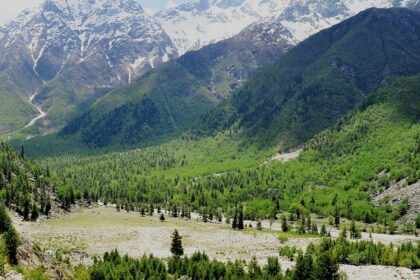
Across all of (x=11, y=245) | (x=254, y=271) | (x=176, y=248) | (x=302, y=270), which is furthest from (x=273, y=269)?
(x=11, y=245)

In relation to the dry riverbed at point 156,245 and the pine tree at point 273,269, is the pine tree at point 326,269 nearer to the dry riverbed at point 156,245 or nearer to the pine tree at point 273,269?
the pine tree at point 273,269

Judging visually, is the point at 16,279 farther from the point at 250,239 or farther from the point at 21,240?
the point at 250,239

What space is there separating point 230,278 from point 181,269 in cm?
1609

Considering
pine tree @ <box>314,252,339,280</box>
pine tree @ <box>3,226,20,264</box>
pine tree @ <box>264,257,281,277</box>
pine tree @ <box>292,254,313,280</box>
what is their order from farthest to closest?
pine tree @ <box>264,257,281,277</box> → pine tree @ <box>314,252,339,280</box> → pine tree @ <box>292,254,313,280</box> → pine tree @ <box>3,226,20,264</box>

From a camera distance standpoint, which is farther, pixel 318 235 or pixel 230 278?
pixel 318 235

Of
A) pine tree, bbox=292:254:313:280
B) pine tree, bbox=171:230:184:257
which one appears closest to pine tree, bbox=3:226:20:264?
pine tree, bbox=292:254:313:280

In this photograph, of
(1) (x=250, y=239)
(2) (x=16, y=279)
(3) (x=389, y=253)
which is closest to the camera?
(2) (x=16, y=279)

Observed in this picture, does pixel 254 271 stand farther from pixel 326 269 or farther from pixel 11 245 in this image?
pixel 11 245

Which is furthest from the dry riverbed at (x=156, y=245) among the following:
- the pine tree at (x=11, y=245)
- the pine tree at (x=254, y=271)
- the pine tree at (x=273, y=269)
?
the pine tree at (x=11, y=245)

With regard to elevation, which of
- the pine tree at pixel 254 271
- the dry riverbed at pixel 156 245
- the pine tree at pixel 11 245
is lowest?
the pine tree at pixel 254 271

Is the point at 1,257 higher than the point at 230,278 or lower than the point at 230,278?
higher

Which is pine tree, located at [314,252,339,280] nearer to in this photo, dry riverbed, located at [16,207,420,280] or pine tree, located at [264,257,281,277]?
pine tree, located at [264,257,281,277]

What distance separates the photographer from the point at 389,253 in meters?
159

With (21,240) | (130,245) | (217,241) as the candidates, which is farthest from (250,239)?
(21,240)
